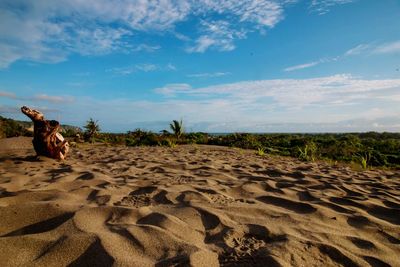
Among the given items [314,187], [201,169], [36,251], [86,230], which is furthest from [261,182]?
[36,251]

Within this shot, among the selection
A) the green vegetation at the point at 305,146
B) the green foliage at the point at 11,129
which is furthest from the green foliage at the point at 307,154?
the green foliage at the point at 11,129

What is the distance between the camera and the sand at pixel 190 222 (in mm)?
2164

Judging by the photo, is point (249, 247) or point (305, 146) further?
point (305, 146)

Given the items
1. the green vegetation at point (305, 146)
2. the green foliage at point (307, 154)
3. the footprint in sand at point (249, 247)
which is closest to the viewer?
the footprint in sand at point (249, 247)

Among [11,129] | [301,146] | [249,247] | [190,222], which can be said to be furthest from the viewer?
[301,146]

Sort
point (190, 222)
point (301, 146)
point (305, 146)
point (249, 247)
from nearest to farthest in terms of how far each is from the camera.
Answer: point (249, 247), point (190, 222), point (305, 146), point (301, 146)

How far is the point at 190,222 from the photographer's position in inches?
111

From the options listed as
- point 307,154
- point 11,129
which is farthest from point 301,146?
point 11,129

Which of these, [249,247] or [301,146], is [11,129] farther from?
[249,247]

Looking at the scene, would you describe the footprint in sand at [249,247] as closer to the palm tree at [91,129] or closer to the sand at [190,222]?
the sand at [190,222]

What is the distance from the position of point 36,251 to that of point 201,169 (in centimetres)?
384

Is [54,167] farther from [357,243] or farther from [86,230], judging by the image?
[357,243]

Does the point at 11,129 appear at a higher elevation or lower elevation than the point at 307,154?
higher

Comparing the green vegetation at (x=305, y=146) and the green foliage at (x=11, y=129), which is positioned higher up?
the green foliage at (x=11, y=129)
